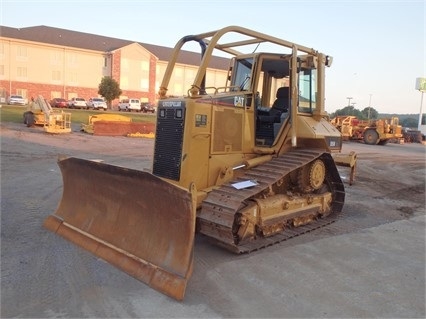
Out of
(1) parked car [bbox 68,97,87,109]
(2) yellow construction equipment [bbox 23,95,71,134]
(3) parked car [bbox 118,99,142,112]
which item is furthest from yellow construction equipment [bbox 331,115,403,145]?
(1) parked car [bbox 68,97,87,109]

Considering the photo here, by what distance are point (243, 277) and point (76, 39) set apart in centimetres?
6241

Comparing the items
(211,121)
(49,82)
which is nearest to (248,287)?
(211,121)

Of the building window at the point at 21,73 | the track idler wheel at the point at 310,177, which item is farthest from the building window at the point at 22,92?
the track idler wheel at the point at 310,177

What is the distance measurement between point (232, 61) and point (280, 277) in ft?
14.3

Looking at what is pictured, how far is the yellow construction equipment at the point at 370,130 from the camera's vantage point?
32.1 meters

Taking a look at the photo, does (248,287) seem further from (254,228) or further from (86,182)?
(86,182)

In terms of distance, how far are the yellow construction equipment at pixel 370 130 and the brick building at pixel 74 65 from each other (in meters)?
22.2

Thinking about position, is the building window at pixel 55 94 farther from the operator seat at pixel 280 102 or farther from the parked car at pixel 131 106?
the operator seat at pixel 280 102

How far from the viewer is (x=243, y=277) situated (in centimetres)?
496

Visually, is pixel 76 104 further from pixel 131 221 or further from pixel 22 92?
pixel 131 221

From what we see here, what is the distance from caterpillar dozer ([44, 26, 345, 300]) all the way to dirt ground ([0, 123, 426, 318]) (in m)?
0.27

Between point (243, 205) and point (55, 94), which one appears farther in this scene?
point (55, 94)

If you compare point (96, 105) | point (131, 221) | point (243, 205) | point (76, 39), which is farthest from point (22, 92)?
point (243, 205)

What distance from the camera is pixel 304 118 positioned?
7426 mm
